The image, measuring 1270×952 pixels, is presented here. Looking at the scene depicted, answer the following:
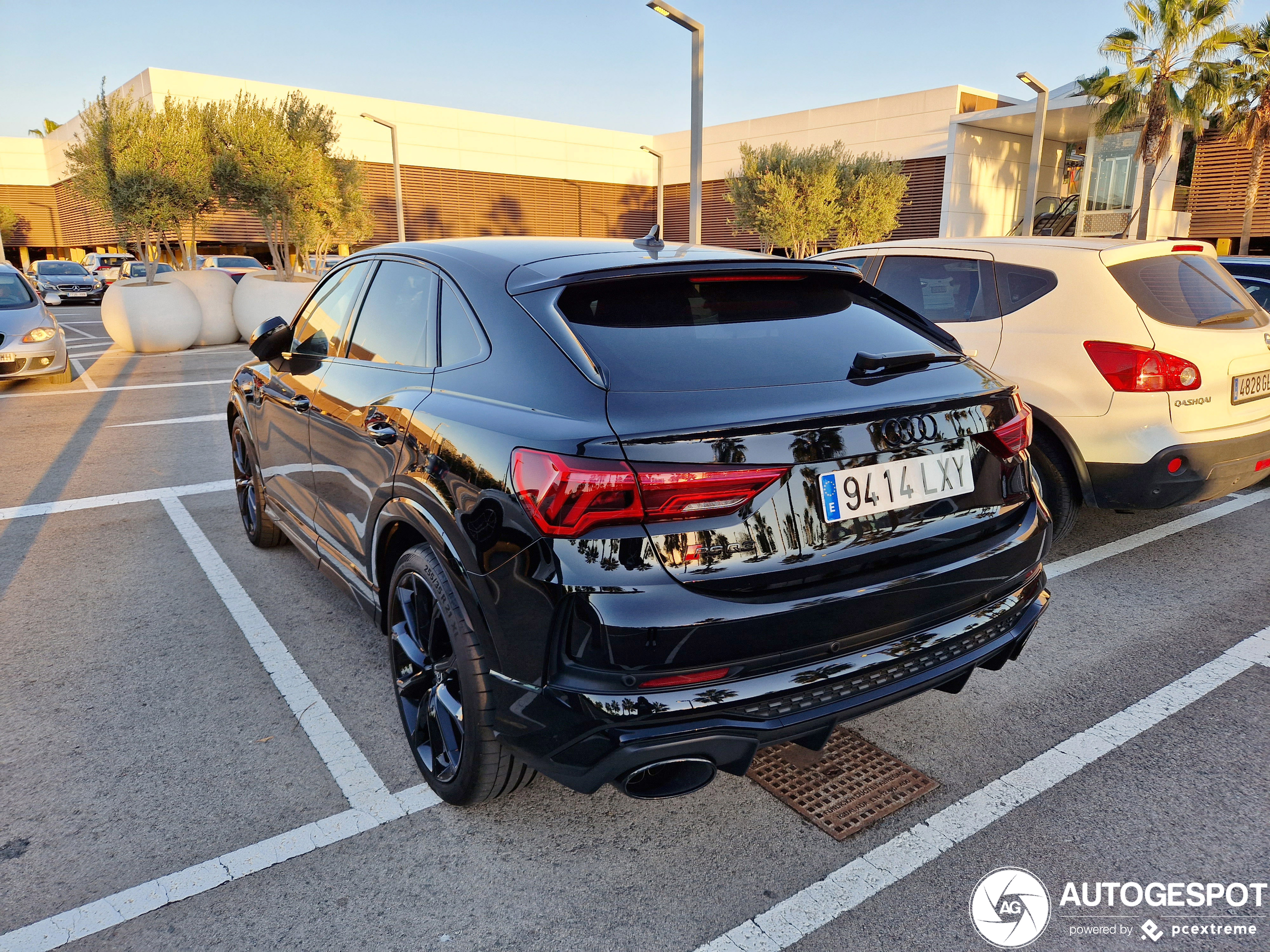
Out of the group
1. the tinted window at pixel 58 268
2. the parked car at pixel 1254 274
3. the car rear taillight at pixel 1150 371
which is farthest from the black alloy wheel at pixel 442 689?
the tinted window at pixel 58 268

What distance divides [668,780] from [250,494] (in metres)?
3.70

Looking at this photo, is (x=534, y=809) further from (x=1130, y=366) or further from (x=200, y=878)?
(x=1130, y=366)

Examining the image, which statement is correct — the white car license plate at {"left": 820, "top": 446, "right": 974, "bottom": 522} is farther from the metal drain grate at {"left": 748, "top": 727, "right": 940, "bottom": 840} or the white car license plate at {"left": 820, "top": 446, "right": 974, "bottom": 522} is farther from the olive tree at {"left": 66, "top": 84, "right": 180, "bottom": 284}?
the olive tree at {"left": 66, "top": 84, "right": 180, "bottom": 284}

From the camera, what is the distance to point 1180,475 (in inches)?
158

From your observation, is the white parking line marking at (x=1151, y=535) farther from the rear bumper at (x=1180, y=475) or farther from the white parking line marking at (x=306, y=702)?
the white parking line marking at (x=306, y=702)

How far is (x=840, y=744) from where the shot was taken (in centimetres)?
292

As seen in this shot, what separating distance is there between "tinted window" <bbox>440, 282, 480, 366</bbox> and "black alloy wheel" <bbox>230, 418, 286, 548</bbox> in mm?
2227

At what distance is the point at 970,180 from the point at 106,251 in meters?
40.8

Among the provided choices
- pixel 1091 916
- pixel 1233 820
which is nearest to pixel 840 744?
pixel 1091 916

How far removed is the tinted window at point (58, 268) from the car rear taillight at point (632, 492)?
34.2 metres

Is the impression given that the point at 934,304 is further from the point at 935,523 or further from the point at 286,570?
the point at 286,570

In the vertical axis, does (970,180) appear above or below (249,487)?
above

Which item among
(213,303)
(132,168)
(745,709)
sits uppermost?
(132,168)

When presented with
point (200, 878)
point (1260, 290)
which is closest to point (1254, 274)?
point (1260, 290)
